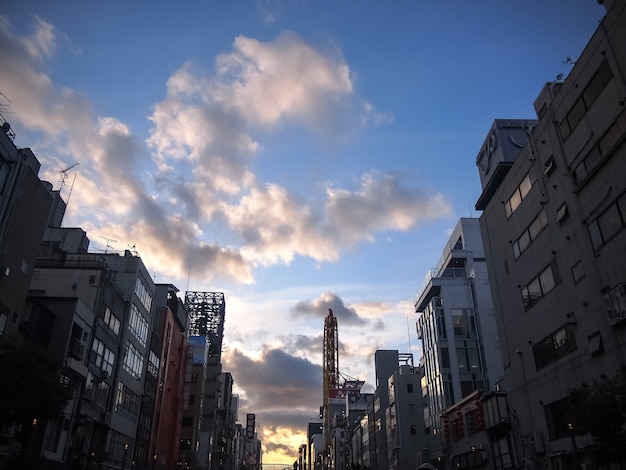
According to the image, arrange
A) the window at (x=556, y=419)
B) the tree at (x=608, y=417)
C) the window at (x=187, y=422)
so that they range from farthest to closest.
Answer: the window at (x=187, y=422)
the window at (x=556, y=419)
the tree at (x=608, y=417)

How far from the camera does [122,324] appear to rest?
56.7 metres

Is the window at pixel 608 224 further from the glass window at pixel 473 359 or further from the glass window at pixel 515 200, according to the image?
the glass window at pixel 473 359

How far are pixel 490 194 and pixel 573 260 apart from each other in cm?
1537

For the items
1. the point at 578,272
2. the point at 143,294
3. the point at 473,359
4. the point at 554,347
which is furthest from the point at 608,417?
the point at 473,359

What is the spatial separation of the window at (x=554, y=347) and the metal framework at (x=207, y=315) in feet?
411

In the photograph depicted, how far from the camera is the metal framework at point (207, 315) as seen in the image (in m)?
154

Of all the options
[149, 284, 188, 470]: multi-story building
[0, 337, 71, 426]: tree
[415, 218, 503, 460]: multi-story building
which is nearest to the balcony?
[415, 218, 503, 460]: multi-story building

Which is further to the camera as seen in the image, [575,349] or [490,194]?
[490,194]

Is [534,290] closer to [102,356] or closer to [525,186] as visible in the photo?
[525,186]

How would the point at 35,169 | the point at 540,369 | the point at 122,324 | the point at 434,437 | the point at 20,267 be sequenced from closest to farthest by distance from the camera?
the point at 20,267, the point at 540,369, the point at 35,169, the point at 122,324, the point at 434,437

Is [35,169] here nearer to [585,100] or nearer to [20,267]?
[20,267]

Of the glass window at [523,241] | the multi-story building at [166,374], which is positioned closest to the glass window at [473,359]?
the glass window at [523,241]

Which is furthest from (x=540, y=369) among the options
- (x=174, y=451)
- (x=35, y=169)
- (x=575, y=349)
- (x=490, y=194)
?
(x=174, y=451)

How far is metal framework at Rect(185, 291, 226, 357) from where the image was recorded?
154125mm
